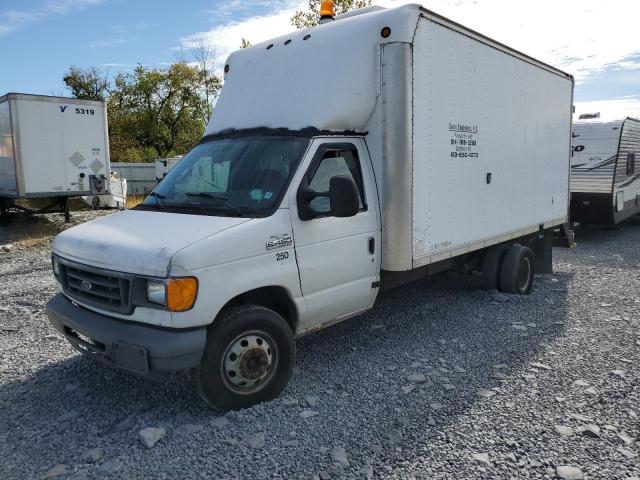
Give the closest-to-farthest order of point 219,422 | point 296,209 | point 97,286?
point 219,422, point 97,286, point 296,209

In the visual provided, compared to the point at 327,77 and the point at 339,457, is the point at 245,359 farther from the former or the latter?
the point at 327,77

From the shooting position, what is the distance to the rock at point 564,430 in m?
3.78

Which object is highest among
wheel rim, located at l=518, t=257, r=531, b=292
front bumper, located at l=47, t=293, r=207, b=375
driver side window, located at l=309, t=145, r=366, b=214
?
driver side window, located at l=309, t=145, r=366, b=214

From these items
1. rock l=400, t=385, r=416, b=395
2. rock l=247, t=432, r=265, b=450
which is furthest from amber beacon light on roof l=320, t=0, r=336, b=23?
rock l=247, t=432, r=265, b=450

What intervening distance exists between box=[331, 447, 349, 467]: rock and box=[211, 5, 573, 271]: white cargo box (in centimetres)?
201

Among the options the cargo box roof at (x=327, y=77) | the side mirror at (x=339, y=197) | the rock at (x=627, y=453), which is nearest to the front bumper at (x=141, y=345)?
the side mirror at (x=339, y=197)

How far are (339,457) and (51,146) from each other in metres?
13.4

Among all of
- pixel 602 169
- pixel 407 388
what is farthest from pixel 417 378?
pixel 602 169

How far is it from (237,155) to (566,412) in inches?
138

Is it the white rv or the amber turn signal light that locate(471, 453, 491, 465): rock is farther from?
the white rv

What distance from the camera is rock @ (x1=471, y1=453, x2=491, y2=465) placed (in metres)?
3.46

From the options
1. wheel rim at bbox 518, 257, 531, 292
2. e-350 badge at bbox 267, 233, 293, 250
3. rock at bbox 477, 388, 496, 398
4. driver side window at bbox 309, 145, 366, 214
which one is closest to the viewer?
e-350 badge at bbox 267, 233, 293, 250

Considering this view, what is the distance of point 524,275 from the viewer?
7.73 m

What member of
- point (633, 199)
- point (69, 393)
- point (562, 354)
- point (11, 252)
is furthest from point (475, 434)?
point (633, 199)
